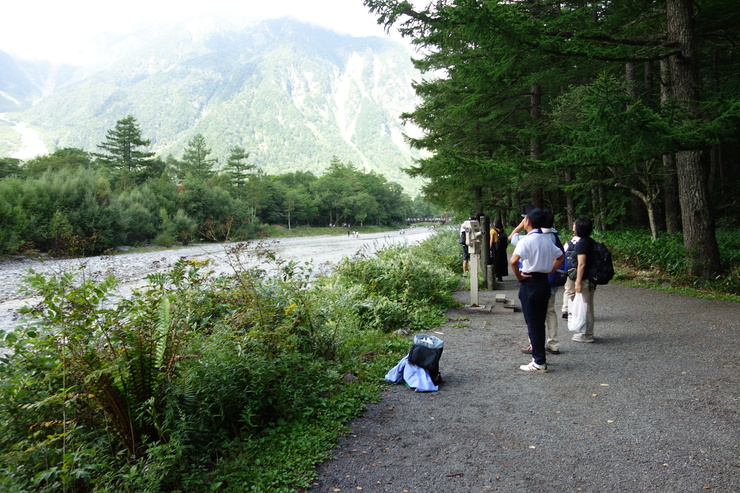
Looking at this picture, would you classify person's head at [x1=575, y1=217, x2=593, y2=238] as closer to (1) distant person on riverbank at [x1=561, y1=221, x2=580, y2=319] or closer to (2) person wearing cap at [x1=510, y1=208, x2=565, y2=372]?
(1) distant person on riverbank at [x1=561, y1=221, x2=580, y2=319]

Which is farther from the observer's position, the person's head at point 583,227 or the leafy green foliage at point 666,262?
the leafy green foliage at point 666,262

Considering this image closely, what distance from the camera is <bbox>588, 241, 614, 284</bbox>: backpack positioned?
6199mm

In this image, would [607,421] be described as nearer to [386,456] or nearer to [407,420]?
[407,420]

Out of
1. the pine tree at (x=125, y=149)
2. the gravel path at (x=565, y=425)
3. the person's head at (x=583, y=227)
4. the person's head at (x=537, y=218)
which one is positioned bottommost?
the gravel path at (x=565, y=425)

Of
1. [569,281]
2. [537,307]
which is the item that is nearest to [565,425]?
[537,307]

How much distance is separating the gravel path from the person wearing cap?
1.41ft

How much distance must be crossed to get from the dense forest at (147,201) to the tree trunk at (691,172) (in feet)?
31.1

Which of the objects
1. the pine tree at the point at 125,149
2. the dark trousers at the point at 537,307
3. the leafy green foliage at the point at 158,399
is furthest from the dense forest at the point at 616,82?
the pine tree at the point at 125,149

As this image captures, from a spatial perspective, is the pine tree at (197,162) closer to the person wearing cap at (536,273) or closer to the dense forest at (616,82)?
the dense forest at (616,82)

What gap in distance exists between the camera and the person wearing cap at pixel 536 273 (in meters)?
5.14

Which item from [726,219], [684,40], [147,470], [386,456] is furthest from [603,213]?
[147,470]

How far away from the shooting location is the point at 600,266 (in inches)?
246

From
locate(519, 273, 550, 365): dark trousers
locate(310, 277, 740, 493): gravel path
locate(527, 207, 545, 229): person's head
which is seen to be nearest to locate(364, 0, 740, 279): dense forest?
locate(527, 207, 545, 229): person's head

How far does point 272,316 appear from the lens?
495cm
